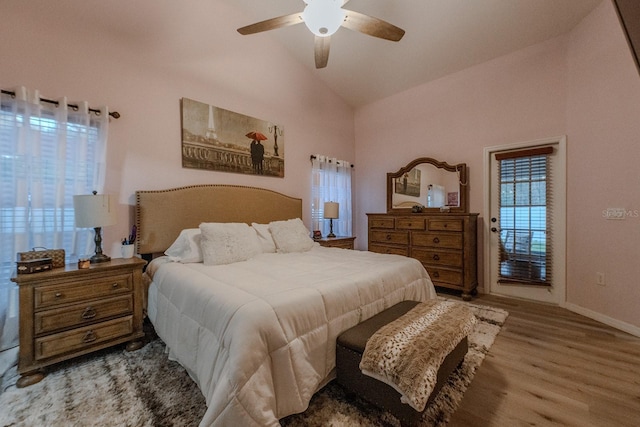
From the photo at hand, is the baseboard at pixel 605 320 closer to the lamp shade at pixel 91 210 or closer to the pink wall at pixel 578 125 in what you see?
the pink wall at pixel 578 125

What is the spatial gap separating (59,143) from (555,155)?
200 inches

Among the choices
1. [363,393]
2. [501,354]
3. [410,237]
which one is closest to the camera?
[363,393]

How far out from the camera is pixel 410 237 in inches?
147

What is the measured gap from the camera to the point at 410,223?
3740mm

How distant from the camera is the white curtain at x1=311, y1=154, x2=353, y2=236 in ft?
14.0

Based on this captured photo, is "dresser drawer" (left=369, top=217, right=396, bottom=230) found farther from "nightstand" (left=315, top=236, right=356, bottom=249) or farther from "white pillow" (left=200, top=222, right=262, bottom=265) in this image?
"white pillow" (left=200, top=222, right=262, bottom=265)

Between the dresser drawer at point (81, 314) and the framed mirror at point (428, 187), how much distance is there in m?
3.61

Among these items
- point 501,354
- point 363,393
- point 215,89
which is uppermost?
point 215,89

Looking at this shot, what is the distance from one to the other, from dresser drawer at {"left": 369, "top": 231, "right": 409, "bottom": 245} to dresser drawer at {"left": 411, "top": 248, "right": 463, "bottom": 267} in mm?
203

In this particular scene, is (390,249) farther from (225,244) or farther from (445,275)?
(225,244)

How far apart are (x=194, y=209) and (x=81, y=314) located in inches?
52.2

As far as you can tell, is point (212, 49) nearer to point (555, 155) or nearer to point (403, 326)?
point (403, 326)

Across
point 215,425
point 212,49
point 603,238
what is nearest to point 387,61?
point 212,49

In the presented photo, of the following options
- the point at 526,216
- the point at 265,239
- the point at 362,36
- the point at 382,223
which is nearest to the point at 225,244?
the point at 265,239
